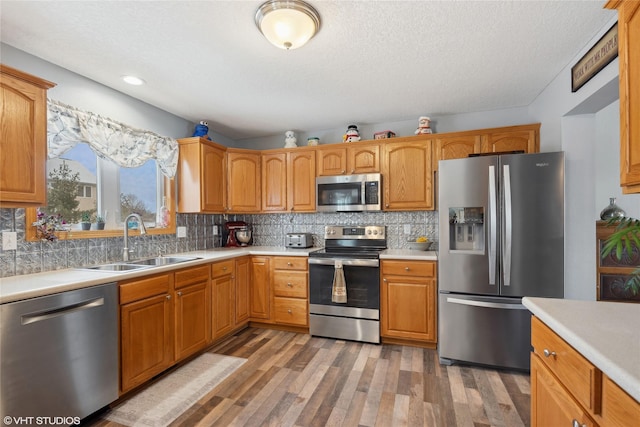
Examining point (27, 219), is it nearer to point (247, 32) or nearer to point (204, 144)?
point (204, 144)

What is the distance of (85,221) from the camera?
2.38 m

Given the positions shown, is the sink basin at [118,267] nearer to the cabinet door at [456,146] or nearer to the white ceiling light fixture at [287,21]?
the white ceiling light fixture at [287,21]

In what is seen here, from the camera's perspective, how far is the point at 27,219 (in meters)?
1.97

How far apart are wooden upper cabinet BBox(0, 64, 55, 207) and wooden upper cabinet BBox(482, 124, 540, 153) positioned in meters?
3.57

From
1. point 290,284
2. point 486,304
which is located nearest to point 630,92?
point 486,304

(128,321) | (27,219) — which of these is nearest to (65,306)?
(128,321)

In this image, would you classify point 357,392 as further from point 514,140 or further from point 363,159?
point 514,140

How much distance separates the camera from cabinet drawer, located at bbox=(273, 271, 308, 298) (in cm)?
322

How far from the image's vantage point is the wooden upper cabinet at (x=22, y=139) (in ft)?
5.25

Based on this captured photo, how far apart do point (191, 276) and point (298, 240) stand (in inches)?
53.9

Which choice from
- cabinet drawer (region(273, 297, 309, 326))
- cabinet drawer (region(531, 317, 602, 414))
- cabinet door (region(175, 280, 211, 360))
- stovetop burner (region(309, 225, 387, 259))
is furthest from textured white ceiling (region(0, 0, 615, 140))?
cabinet drawer (region(273, 297, 309, 326))

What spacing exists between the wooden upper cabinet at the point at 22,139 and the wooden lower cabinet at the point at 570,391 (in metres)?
2.65

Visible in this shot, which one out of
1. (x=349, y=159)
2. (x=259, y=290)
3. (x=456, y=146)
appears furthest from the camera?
(x=349, y=159)

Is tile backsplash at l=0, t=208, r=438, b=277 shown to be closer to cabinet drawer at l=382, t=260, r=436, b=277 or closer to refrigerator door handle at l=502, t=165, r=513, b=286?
cabinet drawer at l=382, t=260, r=436, b=277
